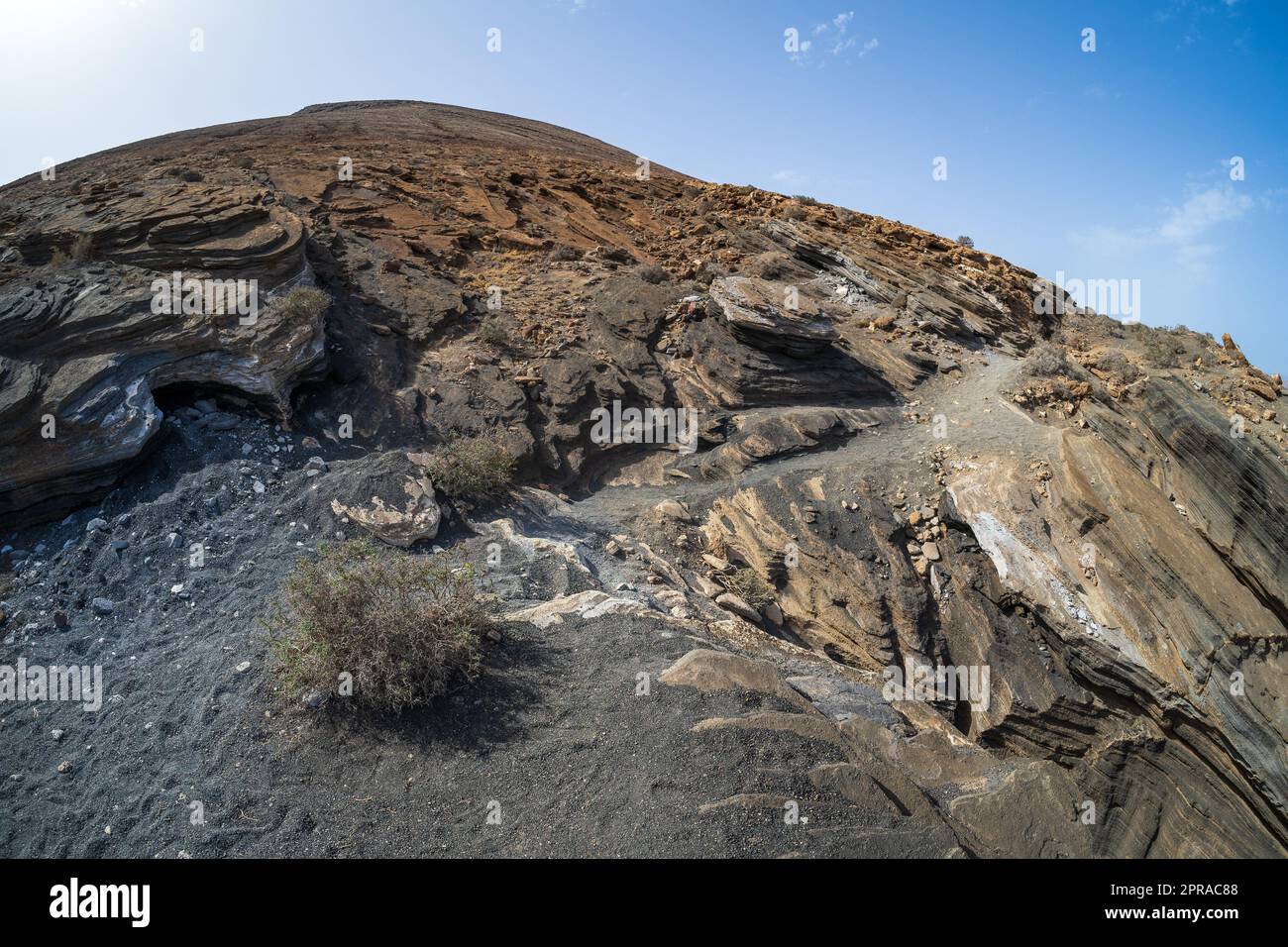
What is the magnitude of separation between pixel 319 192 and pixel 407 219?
1.94 metres

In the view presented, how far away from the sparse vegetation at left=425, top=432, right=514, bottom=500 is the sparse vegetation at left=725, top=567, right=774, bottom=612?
3265 mm

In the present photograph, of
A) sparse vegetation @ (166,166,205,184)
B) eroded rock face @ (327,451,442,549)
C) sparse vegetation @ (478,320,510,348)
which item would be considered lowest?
eroded rock face @ (327,451,442,549)

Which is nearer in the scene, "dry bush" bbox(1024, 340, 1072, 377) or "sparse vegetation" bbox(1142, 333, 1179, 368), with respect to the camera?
"dry bush" bbox(1024, 340, 1072, 377)

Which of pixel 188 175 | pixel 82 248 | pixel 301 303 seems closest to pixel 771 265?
pixel 301 303

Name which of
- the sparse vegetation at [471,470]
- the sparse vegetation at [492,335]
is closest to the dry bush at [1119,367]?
the sparse vegetation at [471,470]

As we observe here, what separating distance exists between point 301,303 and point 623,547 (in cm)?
595

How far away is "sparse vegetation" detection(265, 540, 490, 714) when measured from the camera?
204 inches

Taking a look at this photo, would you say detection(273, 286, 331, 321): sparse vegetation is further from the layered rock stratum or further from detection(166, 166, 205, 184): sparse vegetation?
detection(166, 166, 205, 184): sparse vegetation

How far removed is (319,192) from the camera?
14.5 m

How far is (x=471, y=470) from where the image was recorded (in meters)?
8.64

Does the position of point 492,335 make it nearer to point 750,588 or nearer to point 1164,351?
point 750,588

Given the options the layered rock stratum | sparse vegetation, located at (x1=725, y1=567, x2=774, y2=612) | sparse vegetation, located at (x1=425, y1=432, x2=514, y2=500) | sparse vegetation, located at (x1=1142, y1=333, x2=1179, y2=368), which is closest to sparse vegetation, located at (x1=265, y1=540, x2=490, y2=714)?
the layered rock stratum
